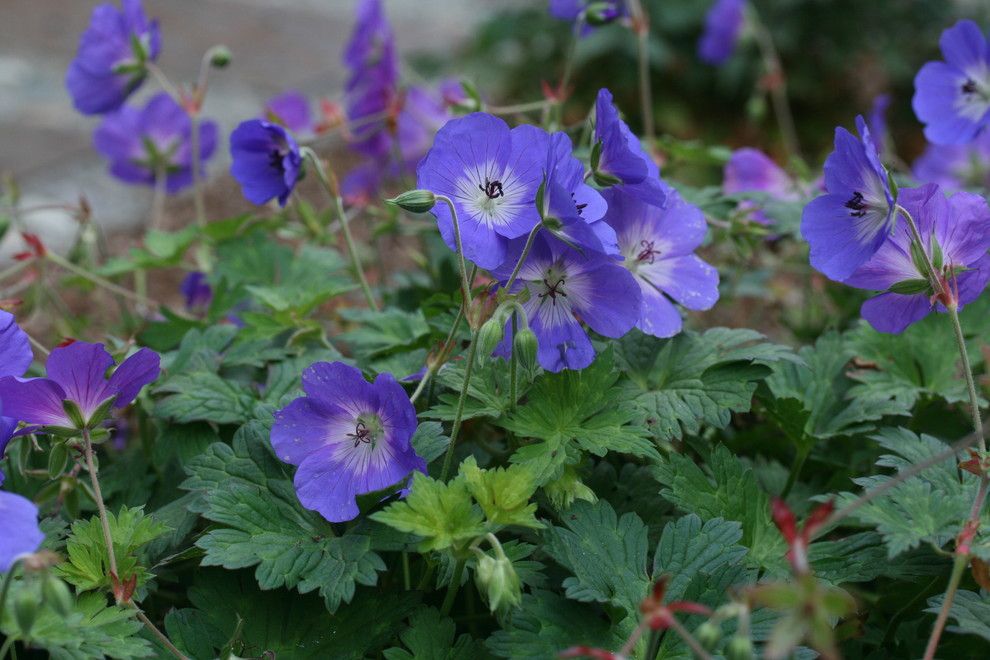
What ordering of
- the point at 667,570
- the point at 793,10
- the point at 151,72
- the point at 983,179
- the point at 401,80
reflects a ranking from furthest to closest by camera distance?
1. the point at 793,10
2. the point at 983,179
3. the point at 401,80
4. the point at 151,72
5. the point at 667,570

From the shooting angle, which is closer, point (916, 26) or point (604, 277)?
point (604, 277)

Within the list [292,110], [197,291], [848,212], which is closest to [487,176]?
[848,212]

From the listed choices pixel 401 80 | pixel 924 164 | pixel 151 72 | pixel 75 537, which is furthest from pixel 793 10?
pixel 75 537

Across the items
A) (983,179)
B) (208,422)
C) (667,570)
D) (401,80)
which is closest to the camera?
(667,570)

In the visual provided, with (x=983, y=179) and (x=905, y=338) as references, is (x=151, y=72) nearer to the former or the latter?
(x=905, y=338)

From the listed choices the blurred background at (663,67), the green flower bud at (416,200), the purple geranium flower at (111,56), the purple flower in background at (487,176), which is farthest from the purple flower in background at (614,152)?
the blurred background at (663,67)

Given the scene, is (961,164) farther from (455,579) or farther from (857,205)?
(455,579)

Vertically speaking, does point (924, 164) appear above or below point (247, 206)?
above
